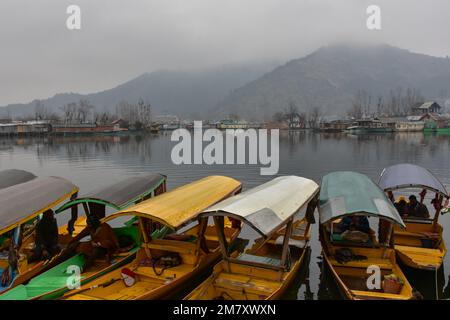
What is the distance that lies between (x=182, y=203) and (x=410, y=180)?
31.8ft

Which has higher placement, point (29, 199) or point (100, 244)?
point (29, 199)

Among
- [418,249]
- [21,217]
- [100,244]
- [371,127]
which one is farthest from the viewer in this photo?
[371,127]

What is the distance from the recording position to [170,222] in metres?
10.7

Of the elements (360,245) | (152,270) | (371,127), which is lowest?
(152,270)

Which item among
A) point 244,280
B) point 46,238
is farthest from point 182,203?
point 46,238

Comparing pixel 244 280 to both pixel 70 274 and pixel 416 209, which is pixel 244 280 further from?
pixel 416 209

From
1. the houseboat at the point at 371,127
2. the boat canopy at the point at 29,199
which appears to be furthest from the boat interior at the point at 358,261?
the houseboat at the point at 371,127

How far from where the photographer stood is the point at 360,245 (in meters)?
12.0

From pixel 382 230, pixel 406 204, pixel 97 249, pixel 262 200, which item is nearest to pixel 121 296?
pixel 97 249

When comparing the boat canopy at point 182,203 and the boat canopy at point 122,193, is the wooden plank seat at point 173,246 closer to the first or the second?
the boat canopy at point 182,203

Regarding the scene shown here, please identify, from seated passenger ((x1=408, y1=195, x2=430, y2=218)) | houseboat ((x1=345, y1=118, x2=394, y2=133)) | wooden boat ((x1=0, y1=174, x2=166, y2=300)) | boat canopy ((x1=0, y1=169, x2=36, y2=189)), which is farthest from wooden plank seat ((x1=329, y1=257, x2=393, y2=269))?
houseboat ((x1=345, y1=118, x2=394, y2=133))

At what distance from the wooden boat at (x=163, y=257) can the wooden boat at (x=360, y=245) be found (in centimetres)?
424
